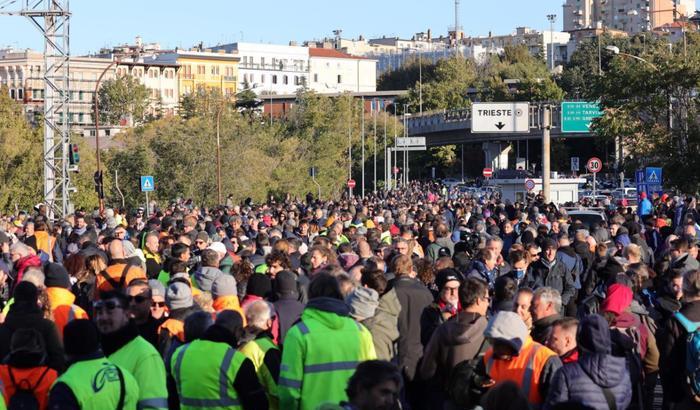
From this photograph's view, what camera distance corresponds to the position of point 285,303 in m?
10.2

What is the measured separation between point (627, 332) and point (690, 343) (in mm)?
949

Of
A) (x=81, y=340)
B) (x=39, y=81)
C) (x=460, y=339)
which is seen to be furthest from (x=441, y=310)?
(x=39, y=81)

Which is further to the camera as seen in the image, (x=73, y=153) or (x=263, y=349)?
(x=73, y=153)

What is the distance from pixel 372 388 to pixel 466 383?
2.45 metres

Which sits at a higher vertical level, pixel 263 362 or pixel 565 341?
pixel 565 341

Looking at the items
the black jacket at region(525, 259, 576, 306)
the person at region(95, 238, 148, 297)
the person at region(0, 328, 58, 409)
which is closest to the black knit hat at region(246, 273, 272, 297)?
the person at region(95, 238, 148, 297)

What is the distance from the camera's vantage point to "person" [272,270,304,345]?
10055 mm

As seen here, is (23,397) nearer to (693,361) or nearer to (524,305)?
(524,305)

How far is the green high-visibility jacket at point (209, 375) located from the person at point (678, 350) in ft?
10.0

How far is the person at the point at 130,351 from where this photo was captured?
24.1 feet

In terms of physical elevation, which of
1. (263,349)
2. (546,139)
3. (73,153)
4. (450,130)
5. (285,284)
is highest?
(450,130)

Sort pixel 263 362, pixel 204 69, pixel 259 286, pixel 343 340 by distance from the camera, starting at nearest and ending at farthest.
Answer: pixel 343 340 < pixel 263 362 < pixel 259 286 < pixel 204 69

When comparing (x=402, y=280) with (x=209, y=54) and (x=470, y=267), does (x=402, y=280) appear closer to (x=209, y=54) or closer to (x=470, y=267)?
(x=470, y=267)

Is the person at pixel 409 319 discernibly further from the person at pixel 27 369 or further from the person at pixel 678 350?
the person at pixel 27 369
